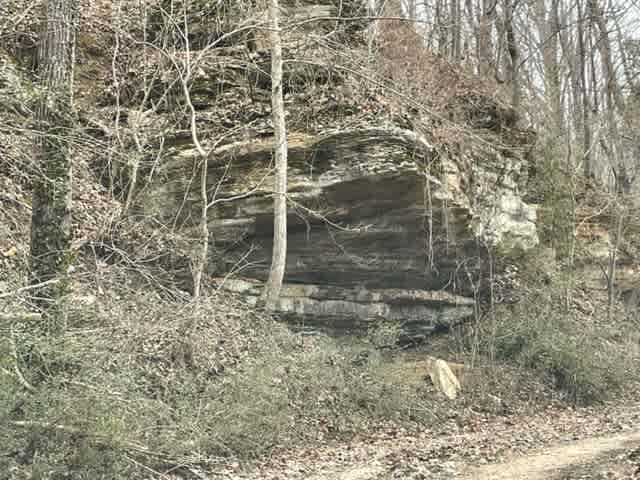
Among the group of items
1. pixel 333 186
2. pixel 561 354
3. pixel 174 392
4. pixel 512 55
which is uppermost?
pixel 512 55

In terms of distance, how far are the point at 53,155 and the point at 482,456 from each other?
22.5 ft

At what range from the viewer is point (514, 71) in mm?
17906

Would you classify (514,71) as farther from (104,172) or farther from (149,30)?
(104,172)

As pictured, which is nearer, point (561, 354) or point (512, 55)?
point (561, 354)

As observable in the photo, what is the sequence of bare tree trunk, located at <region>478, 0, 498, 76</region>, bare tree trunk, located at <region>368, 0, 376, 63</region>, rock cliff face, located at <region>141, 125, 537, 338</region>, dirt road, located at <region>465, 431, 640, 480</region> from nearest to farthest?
1. dirt road, located at <region>465, 431, 640, 480</region>
2. rock cliff face, located at <region>141, 125, 537, 338</region>
3. bare tree trunk, located at <region>368, 0, 376, 63</region>
4. bare tree trunk, located at <region>478, 0, 498, 76</region>

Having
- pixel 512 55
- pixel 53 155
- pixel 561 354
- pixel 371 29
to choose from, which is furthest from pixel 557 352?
pixel 53 155

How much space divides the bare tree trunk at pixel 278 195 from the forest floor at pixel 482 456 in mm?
3142

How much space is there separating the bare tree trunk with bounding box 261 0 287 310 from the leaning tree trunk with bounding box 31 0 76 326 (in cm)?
405

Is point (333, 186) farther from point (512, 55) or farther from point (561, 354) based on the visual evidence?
point (512, 55)

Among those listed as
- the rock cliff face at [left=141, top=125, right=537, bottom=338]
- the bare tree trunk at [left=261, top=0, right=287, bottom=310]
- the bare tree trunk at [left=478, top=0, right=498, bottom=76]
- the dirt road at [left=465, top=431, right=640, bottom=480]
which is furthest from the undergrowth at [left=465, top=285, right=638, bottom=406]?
the bare tree trunk at [left=478, top=0, right=498, bottom=76]

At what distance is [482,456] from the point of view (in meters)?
8.82

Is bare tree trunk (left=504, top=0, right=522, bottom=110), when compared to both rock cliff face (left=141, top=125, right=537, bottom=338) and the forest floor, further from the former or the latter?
the forest floor

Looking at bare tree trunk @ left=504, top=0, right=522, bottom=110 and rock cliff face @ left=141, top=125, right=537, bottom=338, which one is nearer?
rock cliff face @ left=141, top=125, right=537, bottom=338

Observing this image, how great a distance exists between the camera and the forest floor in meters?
7.79
